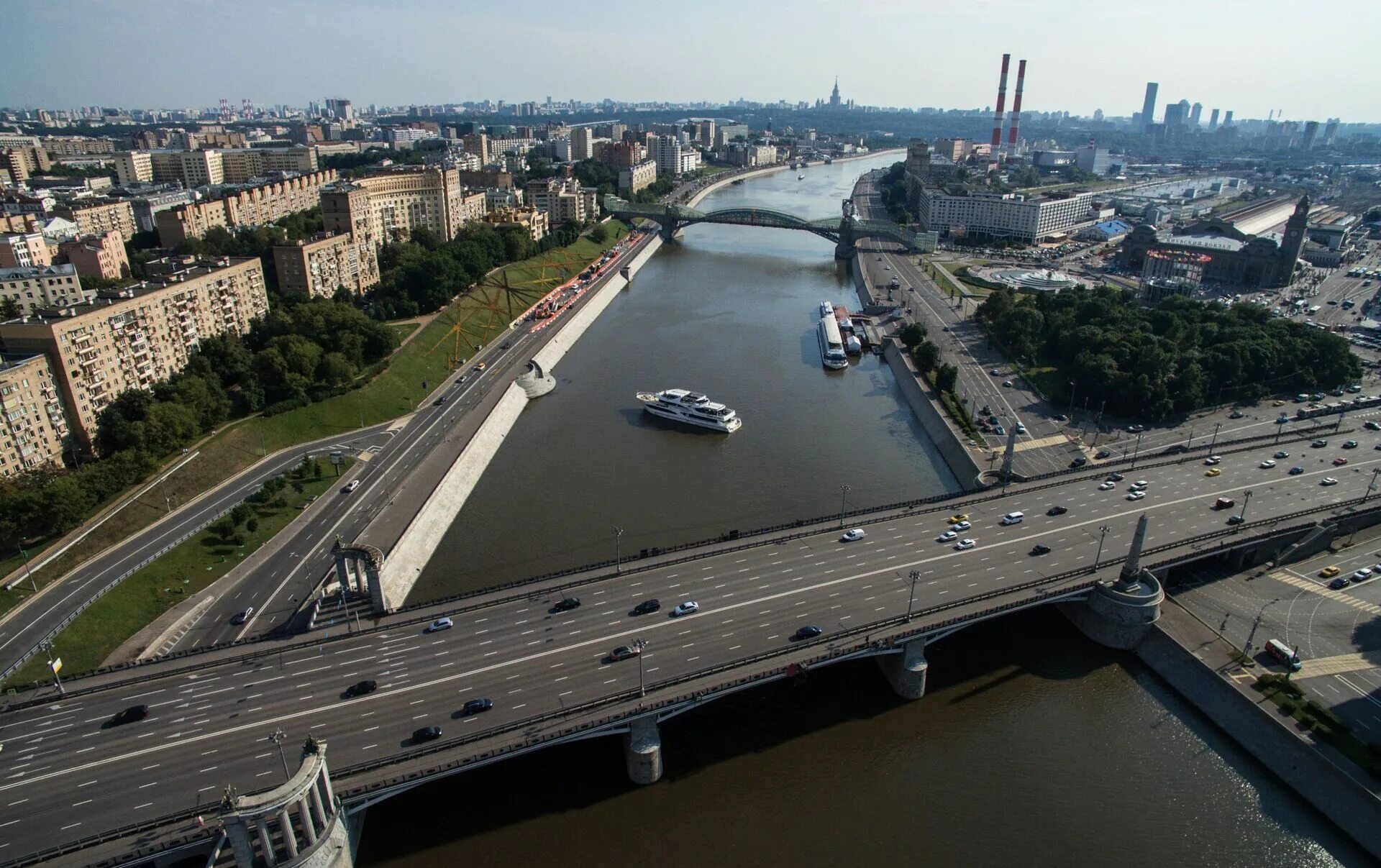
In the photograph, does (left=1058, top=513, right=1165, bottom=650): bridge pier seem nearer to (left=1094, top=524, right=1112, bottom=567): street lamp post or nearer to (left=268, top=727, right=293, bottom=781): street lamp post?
(left=1094, top=524, right=1112, bottom=567): street lamp post

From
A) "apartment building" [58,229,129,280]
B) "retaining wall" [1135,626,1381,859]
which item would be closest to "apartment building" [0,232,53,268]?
"apartment building" [58,229,129,280]

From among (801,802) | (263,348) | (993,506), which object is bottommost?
(801,802)

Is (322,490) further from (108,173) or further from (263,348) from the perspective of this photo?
(108,173)

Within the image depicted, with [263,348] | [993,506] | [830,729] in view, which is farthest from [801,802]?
[263,348]

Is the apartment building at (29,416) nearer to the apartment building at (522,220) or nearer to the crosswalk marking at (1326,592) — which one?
the apartment building at (522,220)

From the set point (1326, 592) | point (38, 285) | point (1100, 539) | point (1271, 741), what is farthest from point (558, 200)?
point (1271, 741)

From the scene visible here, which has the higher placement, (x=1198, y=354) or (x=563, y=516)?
(x=1198, y=354)

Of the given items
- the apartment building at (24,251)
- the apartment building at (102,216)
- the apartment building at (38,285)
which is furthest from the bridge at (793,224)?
the apartment building at (38,285)
